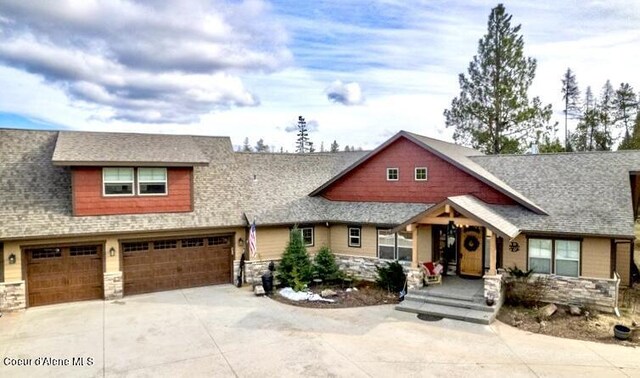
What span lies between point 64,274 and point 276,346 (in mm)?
8764

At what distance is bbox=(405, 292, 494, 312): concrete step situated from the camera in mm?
12547

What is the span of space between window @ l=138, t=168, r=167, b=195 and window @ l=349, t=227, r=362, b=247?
308 inches

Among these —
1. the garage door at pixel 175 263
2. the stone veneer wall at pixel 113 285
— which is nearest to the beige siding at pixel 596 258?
the garage door at pixel 175 263

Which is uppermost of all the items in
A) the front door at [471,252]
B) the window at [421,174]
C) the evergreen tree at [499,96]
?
the evergreen tree at [499,96]

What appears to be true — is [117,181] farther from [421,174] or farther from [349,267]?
[421,174]

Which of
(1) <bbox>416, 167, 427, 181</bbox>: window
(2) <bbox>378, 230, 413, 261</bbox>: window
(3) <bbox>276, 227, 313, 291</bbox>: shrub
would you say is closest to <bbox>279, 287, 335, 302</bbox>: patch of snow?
(3) <bbox>276, 227, 313, 291</bbox>: shrub

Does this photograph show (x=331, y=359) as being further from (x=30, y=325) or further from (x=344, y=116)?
(x=344, y=116)

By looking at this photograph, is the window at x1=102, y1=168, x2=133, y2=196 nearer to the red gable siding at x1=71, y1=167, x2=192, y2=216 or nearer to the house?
the house

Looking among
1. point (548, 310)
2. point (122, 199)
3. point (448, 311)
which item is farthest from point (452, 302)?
point (122, 199)

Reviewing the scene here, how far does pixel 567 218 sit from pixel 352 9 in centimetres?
1019

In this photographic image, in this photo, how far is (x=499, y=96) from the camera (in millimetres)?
28156

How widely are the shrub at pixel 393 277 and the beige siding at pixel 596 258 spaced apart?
595 cm

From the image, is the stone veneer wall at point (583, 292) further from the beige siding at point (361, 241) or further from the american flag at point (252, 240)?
the american flag at point (252, 240)

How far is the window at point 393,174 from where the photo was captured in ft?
57.4
